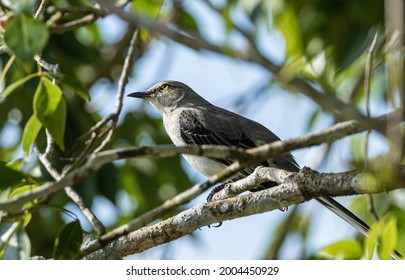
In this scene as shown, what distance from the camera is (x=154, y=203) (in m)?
7.71

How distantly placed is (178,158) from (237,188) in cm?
304

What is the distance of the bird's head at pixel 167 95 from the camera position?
855cm

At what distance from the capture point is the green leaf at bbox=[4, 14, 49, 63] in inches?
126

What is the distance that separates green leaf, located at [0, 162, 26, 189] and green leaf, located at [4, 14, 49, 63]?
40.5 inches

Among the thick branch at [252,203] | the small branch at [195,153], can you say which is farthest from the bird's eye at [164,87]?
the small branch at [195,153]

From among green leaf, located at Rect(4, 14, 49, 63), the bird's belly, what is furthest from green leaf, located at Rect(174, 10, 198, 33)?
green leaf, located at Rect(4, 14, 49, 63)

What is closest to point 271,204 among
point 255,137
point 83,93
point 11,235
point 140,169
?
point 83,93

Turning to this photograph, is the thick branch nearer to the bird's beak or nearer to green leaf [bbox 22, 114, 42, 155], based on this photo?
green leaf [bbox 22, 114, 42, 155]

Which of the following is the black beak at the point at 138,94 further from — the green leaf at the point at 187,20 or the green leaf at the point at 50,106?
the green leaf at the point at 50,106

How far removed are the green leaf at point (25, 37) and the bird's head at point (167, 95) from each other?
500 centimetres

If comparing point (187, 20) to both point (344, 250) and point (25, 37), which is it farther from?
point (25, 37)

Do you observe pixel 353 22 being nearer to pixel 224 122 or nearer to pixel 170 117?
pixel 224 122

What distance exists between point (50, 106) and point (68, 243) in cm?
82

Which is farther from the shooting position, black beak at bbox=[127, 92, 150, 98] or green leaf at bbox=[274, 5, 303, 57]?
black beak at bbox=[127, 92, 150, 98]
